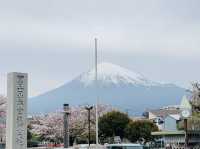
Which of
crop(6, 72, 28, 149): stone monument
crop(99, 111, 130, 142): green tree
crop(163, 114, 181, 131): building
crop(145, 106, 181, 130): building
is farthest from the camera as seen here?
crop(145, 106, 181, 130): building

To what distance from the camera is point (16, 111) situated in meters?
21.9

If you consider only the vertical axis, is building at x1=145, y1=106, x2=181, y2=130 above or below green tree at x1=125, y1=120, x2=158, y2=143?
above

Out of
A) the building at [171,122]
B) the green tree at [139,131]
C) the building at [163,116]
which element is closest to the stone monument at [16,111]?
the green tree at [139,131]

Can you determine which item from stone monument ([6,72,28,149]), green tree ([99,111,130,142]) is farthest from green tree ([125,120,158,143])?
stone monument ([6,72,28,149])

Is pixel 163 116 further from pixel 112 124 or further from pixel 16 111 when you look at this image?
pixel 16 111

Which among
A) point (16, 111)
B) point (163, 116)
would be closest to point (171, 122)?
point (163, 116)

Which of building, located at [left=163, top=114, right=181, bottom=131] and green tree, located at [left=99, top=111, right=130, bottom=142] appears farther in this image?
building, located at [left=163, top=114, right=181, bottom=131]

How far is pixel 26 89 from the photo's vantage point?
22391 mm

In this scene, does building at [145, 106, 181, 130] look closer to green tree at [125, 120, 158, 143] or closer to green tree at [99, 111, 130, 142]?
green tree at [125, 120, 158, 143]

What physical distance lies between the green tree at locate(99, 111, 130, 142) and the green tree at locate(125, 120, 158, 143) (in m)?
1.70

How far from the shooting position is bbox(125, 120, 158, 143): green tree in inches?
2862

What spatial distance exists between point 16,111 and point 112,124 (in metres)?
53.4

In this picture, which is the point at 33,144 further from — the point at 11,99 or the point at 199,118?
the point at 11,99

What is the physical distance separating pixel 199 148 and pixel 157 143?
21839 millimetres
